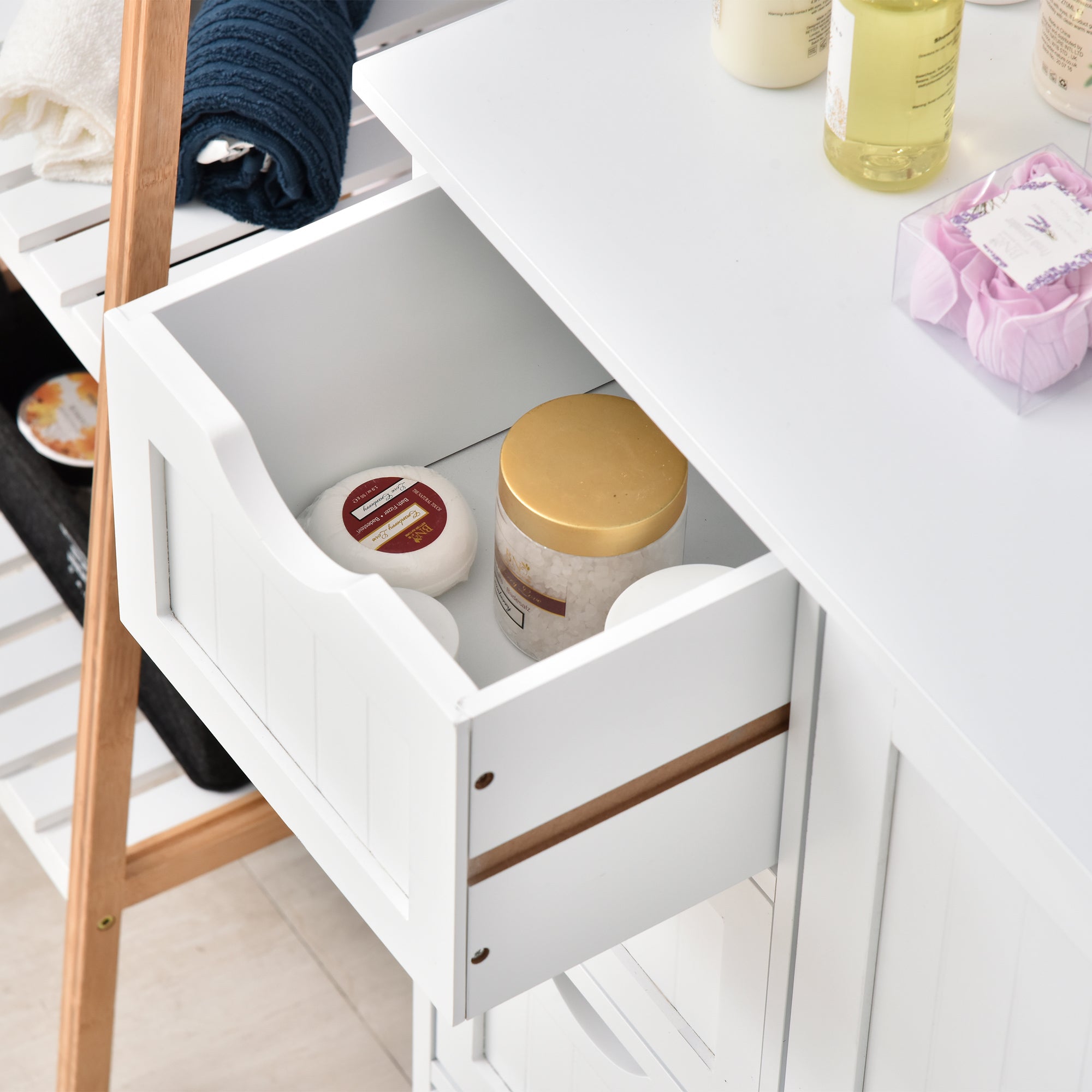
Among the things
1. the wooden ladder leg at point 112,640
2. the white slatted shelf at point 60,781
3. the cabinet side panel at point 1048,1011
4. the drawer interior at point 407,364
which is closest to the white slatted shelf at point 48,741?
the white slatted shelf at point 60,781

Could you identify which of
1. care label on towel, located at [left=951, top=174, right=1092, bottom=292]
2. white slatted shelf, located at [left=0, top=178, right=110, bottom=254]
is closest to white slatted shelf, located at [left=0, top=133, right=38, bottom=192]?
white slatted shelf, located at [left=0, top=178, right=110, bottom=254]

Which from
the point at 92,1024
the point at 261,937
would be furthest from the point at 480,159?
the point at 261,937

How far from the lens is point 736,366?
666mm

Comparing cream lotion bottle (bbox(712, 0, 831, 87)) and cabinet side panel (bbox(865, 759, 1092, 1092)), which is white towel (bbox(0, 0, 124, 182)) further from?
cabinet side panel (bbox(865, 759, 1092, 1092))

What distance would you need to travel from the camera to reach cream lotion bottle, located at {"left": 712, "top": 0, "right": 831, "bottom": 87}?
0.75m

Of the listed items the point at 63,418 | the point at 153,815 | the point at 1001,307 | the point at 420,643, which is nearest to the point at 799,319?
the point at 1001,307

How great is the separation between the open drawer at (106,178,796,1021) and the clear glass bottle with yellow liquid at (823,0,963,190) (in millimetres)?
204

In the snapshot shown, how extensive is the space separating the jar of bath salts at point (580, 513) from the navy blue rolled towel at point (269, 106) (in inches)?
13.8

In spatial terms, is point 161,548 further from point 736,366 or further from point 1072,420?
point 1072,420

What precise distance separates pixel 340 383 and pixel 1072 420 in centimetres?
38

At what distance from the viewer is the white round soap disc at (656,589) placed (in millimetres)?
746

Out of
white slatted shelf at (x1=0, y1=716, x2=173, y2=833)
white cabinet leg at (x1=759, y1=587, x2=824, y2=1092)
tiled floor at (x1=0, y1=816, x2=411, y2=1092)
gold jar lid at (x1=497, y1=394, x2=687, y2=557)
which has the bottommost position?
tiled floor at (x1=0, y1=816, x2=411, y2=1092)

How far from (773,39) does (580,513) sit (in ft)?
0.80

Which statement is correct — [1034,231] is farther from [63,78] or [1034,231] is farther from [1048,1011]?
[63,78]
